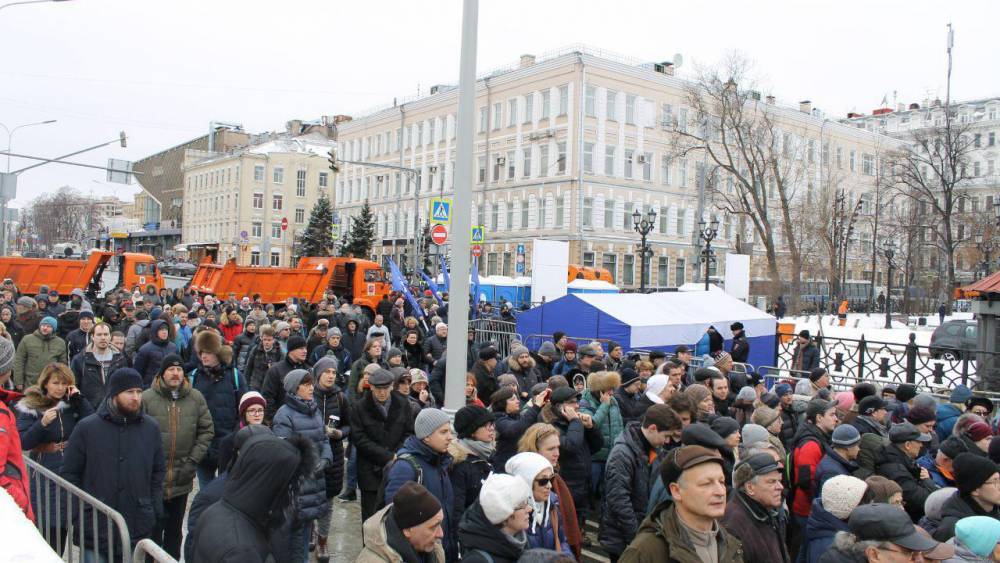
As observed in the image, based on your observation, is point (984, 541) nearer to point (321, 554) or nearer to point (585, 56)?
point (321, 554)

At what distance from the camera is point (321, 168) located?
3024 inches

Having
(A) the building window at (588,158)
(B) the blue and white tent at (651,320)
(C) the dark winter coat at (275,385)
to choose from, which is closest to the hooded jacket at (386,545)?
(C) the dark winter coat at (275,385)

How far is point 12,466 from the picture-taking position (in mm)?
4137

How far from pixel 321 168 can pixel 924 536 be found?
76618 millimetres

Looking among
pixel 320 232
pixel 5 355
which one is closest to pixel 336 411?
pixel 5 355

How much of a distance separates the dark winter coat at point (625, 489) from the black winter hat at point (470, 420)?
35.8 inches

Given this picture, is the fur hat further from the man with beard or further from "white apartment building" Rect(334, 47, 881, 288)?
"white apartment building" Rect(334, 47, 881, 288)

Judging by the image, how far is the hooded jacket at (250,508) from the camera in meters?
3.20

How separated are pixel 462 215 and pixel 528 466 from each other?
356cm

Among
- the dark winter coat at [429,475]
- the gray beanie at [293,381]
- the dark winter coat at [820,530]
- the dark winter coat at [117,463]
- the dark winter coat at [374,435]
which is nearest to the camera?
the dark winter coat at [820,530]

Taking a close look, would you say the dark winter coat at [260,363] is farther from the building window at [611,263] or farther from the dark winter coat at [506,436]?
the building window at [611,263]

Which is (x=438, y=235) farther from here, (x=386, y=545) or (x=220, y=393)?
(x=386, y=545)

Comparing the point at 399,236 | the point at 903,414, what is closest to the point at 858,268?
the point at 399,236

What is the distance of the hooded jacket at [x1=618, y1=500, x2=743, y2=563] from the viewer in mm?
3316
